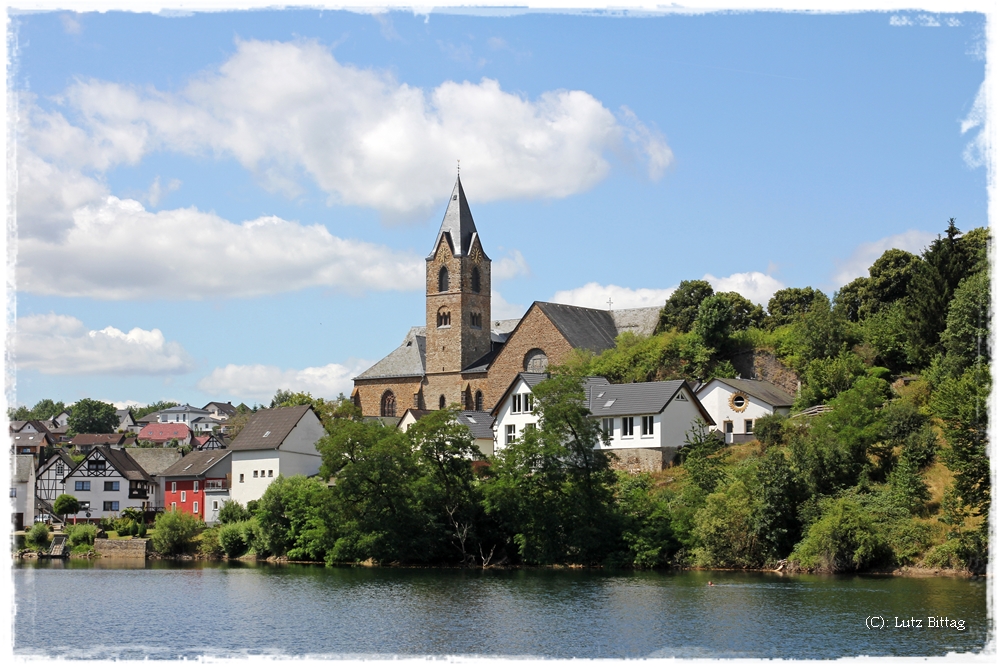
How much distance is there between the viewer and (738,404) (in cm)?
6216

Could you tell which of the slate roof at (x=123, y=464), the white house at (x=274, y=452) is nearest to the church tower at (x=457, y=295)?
the white house at (x=274, y=452)

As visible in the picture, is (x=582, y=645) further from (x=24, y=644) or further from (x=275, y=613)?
(x=24, y=644)

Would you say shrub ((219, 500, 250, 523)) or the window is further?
the window

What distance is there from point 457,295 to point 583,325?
37.1ft

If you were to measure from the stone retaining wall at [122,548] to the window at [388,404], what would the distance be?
28298mm

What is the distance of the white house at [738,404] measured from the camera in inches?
2411

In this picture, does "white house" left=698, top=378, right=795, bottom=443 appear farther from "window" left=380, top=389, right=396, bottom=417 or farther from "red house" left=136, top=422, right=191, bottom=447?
"red house" left=136, top=422, right=191, bottom=447

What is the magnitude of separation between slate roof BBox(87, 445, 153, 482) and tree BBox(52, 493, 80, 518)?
3.25 metres

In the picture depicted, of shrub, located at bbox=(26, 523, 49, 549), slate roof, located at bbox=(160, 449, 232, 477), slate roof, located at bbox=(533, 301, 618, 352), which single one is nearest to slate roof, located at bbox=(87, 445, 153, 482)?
slate roof, located at bbox=(160, 449, 232, 477)

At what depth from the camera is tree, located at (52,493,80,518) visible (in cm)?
7531

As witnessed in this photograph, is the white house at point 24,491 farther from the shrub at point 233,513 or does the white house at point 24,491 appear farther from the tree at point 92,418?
the tree at point 92,418

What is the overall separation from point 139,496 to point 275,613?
Answer: 47.9 meters

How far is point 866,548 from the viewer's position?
1660 inches

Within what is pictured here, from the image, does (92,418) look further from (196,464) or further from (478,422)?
(478,422)
